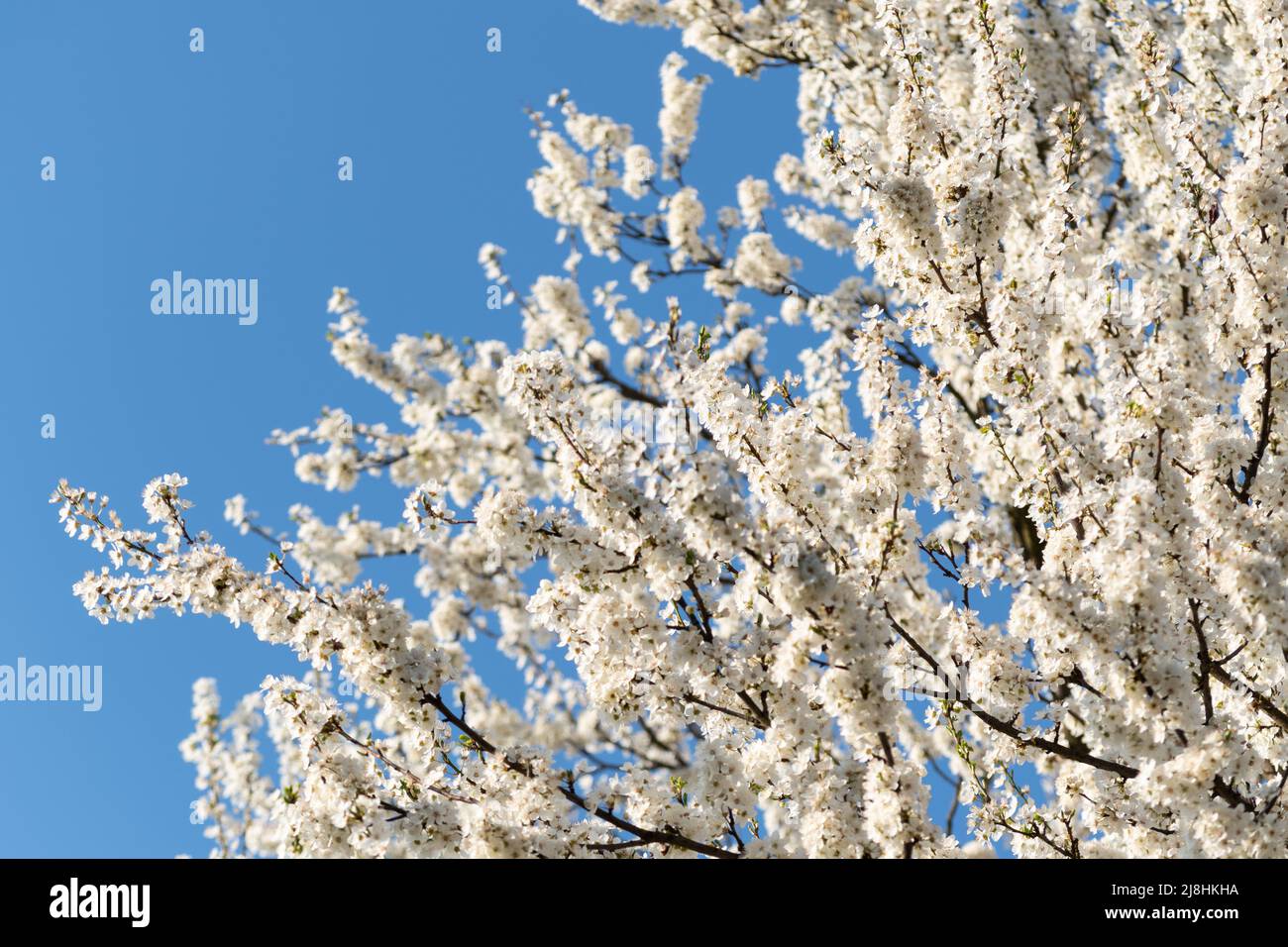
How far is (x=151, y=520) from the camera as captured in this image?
21.8ft

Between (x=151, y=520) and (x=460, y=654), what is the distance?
3336mm

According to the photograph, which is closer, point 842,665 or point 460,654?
point 842,665
